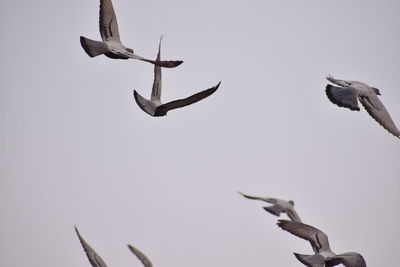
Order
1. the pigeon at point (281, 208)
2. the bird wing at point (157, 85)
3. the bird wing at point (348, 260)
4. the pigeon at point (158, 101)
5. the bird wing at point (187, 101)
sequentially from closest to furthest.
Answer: the bird wing at point (187, 101), the pigeon at point (158, 101), the bird wing at point (348, 260), the bird wing at point (157, 85), the pigeon at point (281, 208)

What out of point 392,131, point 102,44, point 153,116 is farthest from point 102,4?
point 392,131

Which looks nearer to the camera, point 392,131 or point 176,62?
point 176,62

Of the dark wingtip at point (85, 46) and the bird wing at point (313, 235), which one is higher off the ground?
the dark wingtip at point (85, 46)

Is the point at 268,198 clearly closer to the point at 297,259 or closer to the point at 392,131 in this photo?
the point at 297,259

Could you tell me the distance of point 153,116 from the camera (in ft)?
37.0

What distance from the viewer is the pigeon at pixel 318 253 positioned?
12.0 m

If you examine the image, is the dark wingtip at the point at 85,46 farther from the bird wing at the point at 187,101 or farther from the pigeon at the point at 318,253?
the pigeon at the point at 318,253

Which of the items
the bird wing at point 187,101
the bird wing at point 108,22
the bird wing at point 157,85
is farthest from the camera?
the bird wing at point 157,85

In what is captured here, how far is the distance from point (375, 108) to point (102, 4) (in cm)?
644

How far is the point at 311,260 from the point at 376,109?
12.0ft

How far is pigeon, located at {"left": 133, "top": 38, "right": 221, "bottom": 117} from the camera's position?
33.2 feet

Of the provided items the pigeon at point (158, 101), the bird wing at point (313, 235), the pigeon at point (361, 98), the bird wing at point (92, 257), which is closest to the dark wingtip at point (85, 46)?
the pigeon at point (158, 101)

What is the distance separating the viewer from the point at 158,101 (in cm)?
1252

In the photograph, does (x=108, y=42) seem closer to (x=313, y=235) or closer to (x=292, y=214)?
(x=313, y=235)
